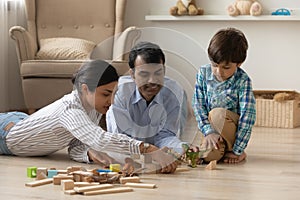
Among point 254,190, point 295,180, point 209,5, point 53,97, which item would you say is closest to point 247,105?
point 295,180

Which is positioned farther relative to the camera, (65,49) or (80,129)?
(65,49)

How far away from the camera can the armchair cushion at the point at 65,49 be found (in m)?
4.13

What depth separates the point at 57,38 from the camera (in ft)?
14.4

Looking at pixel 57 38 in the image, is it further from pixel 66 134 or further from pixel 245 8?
pixel 66 134

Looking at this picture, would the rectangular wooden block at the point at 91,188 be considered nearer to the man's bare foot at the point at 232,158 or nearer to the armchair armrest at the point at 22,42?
the man's bare foot at the point at 232,158

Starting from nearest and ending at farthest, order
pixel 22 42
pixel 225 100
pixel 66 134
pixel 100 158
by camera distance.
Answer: pixel 100 158, pixel 66 134, pixel 225 100, pixel 22 42

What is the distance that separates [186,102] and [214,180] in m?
0.35

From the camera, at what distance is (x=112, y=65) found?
2.36m

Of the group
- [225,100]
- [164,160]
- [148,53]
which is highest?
[148,53]

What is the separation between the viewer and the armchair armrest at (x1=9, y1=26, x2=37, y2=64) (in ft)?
13.4

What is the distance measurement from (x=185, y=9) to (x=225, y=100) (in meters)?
2.02

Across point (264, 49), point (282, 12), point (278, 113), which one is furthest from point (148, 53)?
point (264, 49)

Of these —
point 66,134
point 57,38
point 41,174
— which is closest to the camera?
point 41,174

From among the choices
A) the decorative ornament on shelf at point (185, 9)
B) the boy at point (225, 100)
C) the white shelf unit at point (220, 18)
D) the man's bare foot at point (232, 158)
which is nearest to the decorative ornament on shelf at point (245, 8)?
the white shelf unit at point (220, 18)
